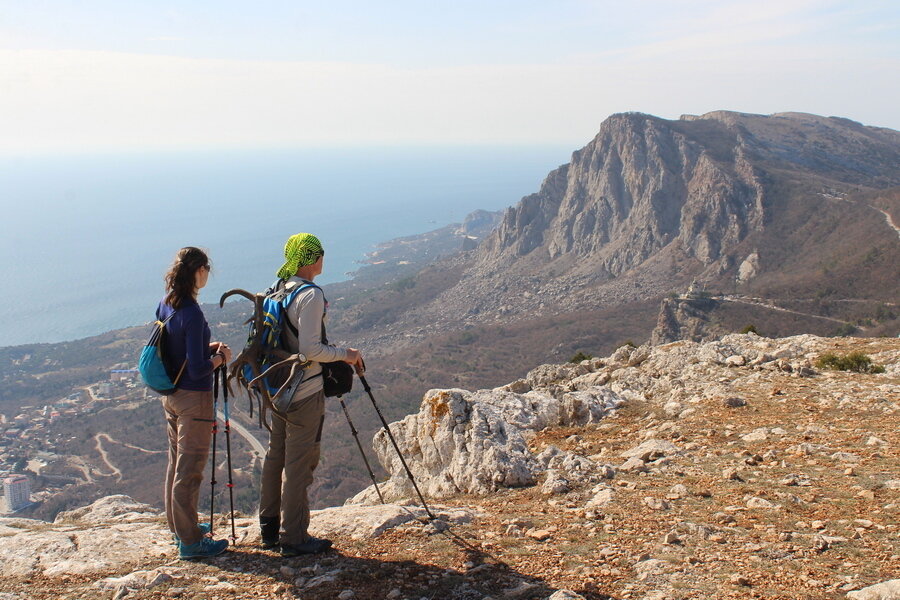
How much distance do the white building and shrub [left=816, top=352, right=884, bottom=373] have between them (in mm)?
68489

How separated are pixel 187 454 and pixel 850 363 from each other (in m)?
12.8

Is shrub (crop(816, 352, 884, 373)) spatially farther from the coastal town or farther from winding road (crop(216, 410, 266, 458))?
winding road (crop(216, 410, 266, 458))

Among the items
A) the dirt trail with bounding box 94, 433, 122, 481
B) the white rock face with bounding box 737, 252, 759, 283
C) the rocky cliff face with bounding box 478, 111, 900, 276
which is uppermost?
the rocky cliff face with bounding box 478, 111, 900, 276

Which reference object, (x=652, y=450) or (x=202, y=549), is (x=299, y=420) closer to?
(x=202, y=549)

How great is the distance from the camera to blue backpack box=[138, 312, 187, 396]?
545 cm

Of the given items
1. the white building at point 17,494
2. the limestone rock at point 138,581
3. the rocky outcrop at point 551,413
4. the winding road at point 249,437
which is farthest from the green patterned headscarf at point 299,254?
the winding road at point 249,437

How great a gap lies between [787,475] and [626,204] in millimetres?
157306

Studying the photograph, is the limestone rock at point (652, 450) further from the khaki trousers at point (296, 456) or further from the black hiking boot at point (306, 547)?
the khaki trousers at point (296, 456)

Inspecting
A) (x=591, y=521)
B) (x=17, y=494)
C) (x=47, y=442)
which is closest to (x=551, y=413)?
(x=591, y=521)

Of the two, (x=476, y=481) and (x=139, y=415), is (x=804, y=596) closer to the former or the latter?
(x=476, y=481)

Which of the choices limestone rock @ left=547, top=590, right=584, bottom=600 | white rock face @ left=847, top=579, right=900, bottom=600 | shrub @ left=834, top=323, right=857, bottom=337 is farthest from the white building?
shrub @ left=834, top=323, right=857, bottom=337

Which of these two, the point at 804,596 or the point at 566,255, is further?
the point at 566,255

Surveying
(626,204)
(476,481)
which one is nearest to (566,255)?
(626,204)

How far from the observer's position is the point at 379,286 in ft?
547
